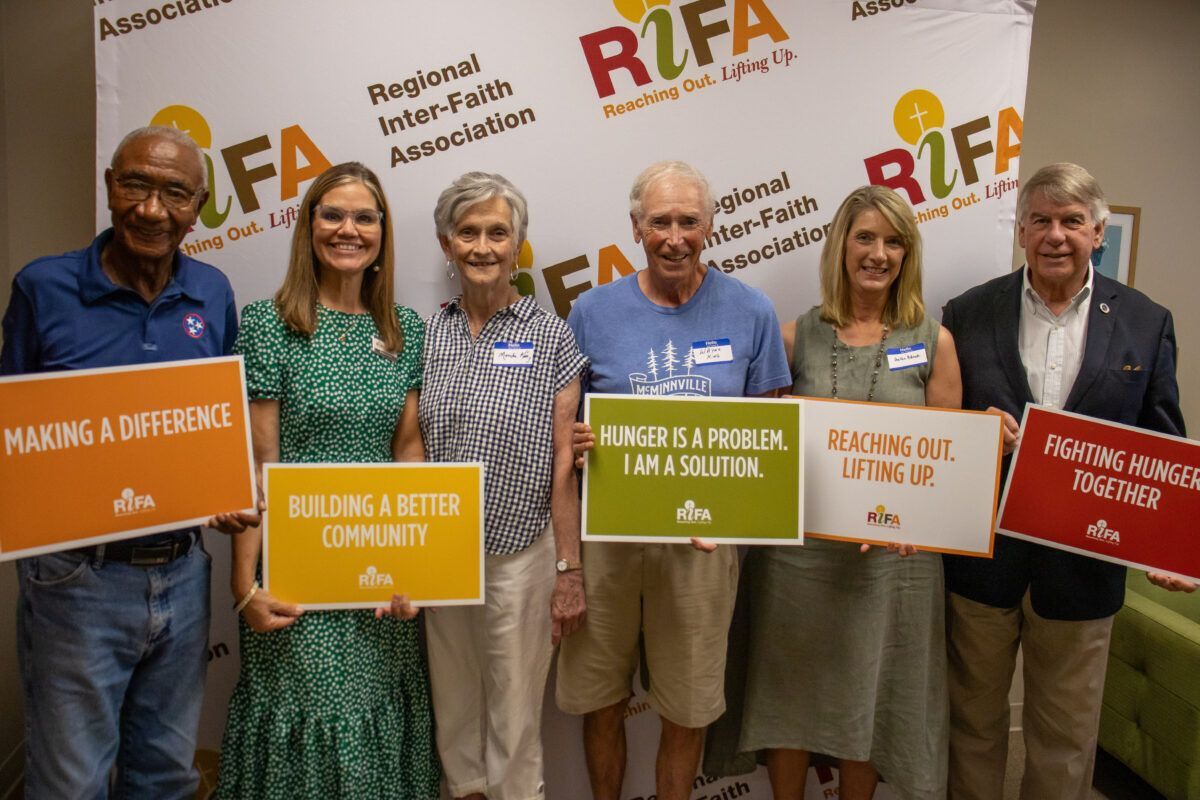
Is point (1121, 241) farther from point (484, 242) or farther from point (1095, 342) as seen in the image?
point (484, 242)

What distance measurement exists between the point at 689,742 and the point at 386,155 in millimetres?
2139

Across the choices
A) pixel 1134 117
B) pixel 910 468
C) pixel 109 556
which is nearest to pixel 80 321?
pixel 109 556

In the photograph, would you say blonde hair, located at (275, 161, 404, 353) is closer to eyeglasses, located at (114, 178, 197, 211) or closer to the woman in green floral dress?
the woman in green floral dress

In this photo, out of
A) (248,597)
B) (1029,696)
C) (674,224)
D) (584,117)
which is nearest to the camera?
(248,597)

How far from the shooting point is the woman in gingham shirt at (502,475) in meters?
1.97

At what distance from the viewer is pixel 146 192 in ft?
5.51

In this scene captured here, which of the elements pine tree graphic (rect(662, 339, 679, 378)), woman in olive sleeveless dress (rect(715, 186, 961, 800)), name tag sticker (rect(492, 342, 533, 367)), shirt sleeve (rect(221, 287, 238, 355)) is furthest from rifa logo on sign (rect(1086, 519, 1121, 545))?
shirt sleeve (rect(221, 287, 238, 355))

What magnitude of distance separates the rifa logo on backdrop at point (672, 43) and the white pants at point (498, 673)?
155cm

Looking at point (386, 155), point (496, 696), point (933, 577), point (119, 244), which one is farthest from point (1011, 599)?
point (119, 244)

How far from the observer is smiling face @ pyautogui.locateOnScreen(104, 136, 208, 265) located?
1665 millimetres

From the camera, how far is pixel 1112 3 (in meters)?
3.03

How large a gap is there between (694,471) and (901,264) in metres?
0.91

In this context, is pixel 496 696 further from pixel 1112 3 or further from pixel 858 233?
pixel 1112 3

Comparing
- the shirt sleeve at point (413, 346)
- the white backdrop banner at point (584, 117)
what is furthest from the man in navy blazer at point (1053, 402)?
the shirt sleeve at point (413, 346)
